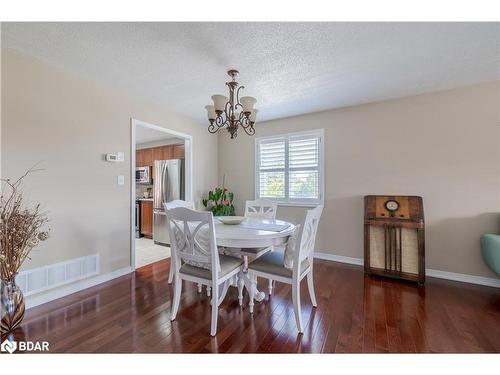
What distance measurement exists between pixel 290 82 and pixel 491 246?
272cm

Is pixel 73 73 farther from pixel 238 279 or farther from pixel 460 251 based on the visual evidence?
pixel 460 251

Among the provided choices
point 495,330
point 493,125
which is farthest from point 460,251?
point 493,125

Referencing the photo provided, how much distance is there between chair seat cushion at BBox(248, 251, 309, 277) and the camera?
6.17 feet

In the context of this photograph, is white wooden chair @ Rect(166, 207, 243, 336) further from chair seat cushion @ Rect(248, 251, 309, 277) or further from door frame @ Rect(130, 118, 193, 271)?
door frame @ Rect(130, 118, 193, 271)

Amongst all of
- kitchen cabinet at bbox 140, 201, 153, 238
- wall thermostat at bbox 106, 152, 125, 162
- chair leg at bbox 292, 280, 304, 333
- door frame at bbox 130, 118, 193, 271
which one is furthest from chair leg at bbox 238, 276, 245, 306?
kitchen cabinet at bbox 140, 201, 153, 238

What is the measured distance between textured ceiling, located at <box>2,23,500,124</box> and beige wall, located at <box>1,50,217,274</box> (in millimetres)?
209

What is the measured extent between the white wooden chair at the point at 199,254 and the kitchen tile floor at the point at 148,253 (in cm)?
177

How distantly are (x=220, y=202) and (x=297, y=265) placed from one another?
2.53m

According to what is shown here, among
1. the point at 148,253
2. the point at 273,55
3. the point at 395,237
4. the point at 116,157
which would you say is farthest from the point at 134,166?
the point at 395,237

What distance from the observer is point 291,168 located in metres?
3.87

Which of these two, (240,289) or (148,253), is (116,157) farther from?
(240,289)

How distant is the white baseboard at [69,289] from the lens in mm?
2141

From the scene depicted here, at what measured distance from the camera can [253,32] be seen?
1733 mm

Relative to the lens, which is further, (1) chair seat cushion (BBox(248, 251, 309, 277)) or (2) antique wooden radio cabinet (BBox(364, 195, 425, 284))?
(2) antique wooden radio cabinet (BBox(364, 195, 425, 284))
